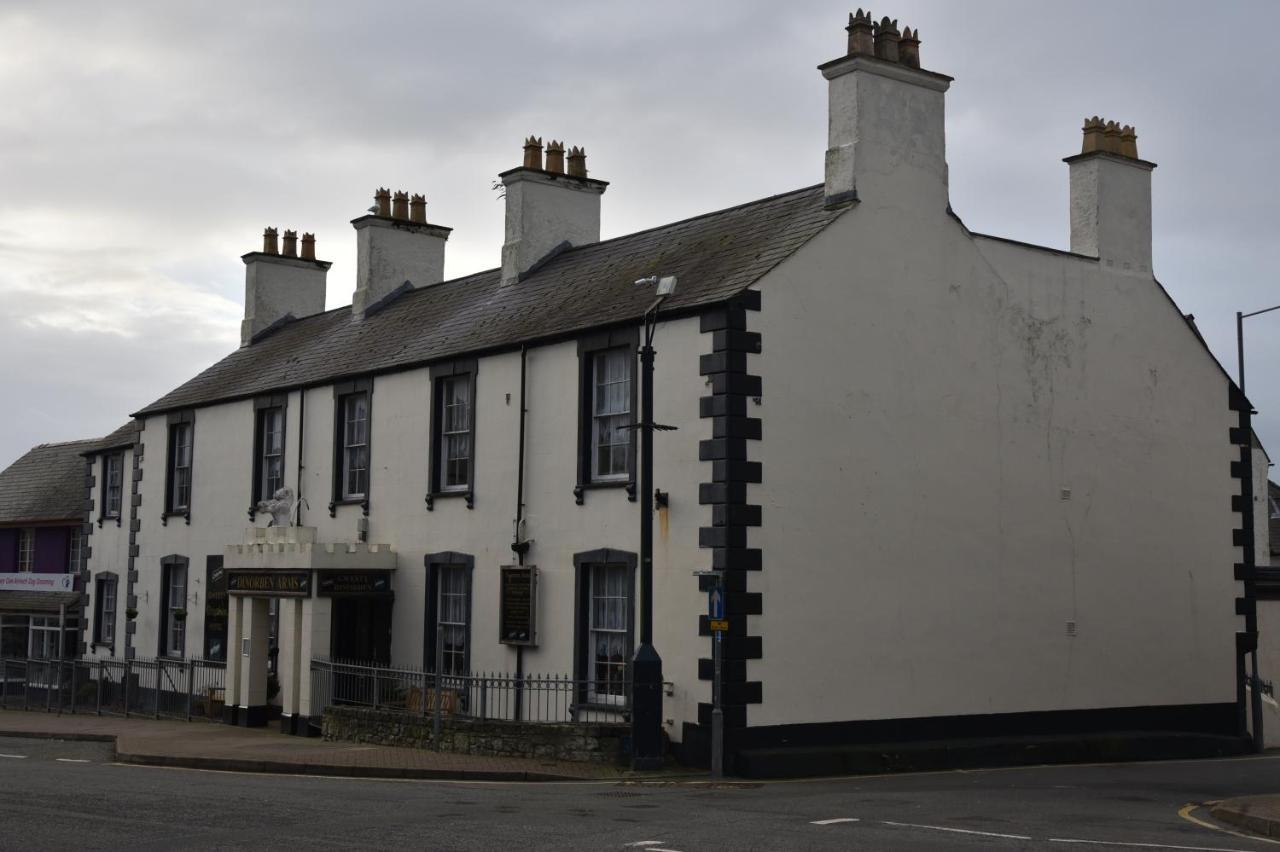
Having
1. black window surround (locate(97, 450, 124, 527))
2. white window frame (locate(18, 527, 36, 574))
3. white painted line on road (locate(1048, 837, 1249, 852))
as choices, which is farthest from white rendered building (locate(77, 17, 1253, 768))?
white window frame (locate(18, 527, 36, 574))

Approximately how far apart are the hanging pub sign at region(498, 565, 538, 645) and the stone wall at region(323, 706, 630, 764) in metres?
2.15

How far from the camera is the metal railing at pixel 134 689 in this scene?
1176 inches

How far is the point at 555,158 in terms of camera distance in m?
28.7

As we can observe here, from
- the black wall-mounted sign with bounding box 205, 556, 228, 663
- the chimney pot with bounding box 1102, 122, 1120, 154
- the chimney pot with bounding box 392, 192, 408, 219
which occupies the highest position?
the chimney pot with bounding box 392, 192, 408, 219

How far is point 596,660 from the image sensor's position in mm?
22156

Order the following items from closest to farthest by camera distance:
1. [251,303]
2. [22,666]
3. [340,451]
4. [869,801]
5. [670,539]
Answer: [869,801] < [670,539] < [340,451] < [251,303] < [22,666]

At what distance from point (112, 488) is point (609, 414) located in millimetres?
20170

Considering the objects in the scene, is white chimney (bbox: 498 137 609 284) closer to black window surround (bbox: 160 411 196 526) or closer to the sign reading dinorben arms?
black window surround (bbox: 160 411 196 526)

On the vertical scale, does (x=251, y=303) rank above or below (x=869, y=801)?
above

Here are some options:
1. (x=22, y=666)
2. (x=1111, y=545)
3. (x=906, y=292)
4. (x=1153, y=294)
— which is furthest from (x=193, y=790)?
(x=22, y=666)

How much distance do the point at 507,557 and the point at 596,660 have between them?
8.51 ft

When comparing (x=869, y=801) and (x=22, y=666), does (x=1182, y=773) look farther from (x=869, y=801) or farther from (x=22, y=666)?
(x=22, y=666)

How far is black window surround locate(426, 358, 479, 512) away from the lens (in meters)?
25.1

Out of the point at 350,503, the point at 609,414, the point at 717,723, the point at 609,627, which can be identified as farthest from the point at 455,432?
the point at 717,723
